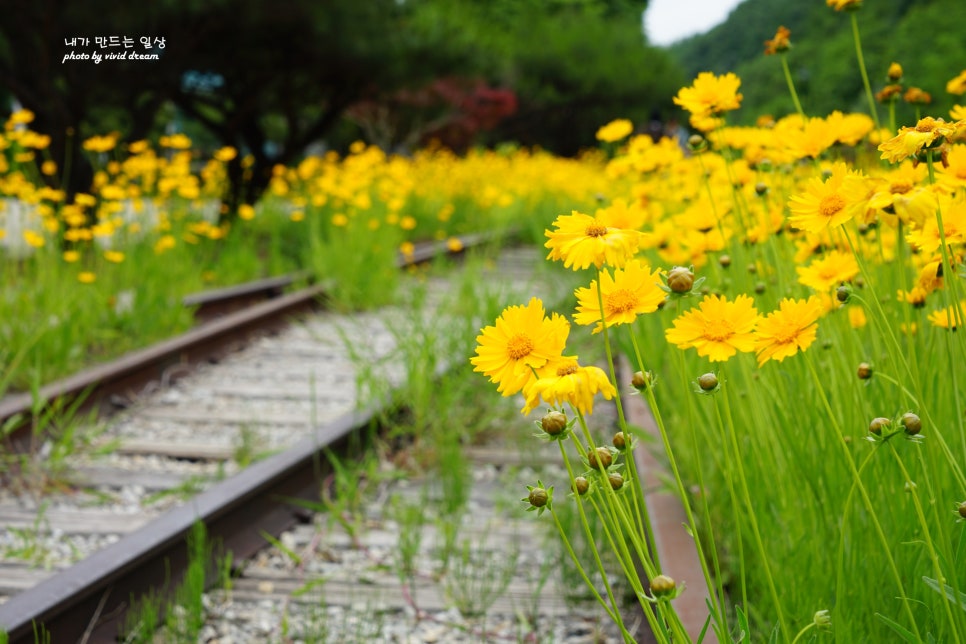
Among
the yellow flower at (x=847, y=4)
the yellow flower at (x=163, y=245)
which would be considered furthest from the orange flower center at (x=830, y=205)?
the yellow flower at (x=163, y=245)

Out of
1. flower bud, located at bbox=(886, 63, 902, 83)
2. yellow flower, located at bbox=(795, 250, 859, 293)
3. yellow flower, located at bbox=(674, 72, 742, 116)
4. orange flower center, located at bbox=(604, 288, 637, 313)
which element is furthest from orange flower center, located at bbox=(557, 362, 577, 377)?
flower bud, located at bbox=(886, 63, 902, 83)

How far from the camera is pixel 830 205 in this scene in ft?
3.63

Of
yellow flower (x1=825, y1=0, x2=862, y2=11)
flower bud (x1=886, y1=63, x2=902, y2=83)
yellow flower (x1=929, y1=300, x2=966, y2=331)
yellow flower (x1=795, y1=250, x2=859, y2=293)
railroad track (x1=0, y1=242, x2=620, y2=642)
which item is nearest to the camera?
yellow flower (x1=929, y1=300, x2=966, y2=331)

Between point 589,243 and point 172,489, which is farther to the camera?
point 172,489

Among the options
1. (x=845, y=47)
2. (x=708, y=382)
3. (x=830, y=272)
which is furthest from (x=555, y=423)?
(x=845, y=47)

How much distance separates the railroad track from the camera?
6.72 feet

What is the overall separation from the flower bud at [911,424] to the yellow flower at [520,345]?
392 mm

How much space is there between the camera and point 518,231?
10281 mm

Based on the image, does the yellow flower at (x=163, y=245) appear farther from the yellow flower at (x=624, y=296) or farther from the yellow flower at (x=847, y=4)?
the yellow flower at (x=624, y=296)

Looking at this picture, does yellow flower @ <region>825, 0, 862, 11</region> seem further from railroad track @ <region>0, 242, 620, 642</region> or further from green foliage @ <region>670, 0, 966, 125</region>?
green foliage @ <region>670, 0, 966, 125</region>

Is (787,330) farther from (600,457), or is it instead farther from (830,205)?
(600,457)

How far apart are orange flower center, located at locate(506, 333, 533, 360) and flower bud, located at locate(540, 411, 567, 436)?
0.29ft

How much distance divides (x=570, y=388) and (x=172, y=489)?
220 centimetres

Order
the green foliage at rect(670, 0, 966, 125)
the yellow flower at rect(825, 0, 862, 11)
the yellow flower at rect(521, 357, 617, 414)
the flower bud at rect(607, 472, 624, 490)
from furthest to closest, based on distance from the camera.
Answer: the green foliage at rect(670, 0, 966, 125) → the yellow flower at rect(825, 0, 862, 11) → the flower bud at rect(607, 472, 624, 490) → the yellow flower at rect(521, 357, 617, 414)
